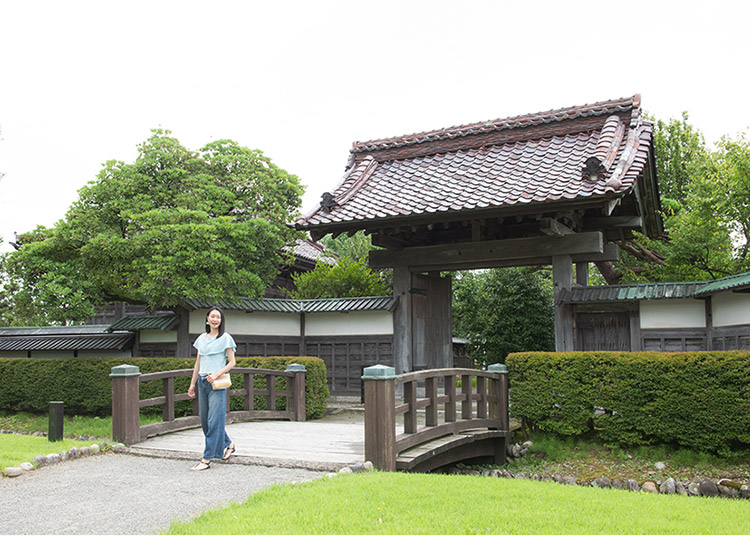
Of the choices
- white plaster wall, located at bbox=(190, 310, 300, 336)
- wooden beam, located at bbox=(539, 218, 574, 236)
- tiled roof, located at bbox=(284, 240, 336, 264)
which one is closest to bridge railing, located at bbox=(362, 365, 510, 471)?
wooden beam, located at bbox=(539, 218, 574, 236)

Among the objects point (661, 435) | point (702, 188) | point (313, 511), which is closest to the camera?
point (313, 511)

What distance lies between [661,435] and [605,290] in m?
3.27

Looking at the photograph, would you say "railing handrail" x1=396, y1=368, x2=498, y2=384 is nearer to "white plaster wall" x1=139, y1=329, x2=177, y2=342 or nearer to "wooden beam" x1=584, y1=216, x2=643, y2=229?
"wooden beam" x1=584, y1=216, x2=643, y2=229

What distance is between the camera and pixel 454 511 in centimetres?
535

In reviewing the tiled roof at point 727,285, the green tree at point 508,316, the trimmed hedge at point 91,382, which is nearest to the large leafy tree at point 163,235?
the trimmed hedge at point 91,382

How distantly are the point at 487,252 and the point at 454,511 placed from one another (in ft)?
25.9

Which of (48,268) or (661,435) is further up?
(48,268)

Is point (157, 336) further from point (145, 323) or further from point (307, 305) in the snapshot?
point (307, 305)

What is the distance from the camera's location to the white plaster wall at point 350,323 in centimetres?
1468

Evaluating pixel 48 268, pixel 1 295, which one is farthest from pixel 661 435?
pixel 1 295

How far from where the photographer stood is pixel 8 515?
5648mm

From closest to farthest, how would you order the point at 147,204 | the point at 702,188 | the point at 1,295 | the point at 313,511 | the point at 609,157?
1. the point at 313,511
2. the point at 609,157
3. the point at 147,204
4. the point at 702,188
5. the point at 1,295

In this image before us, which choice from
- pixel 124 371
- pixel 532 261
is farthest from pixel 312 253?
pixel 124 371

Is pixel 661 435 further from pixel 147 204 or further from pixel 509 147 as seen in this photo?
pixel 147 204
